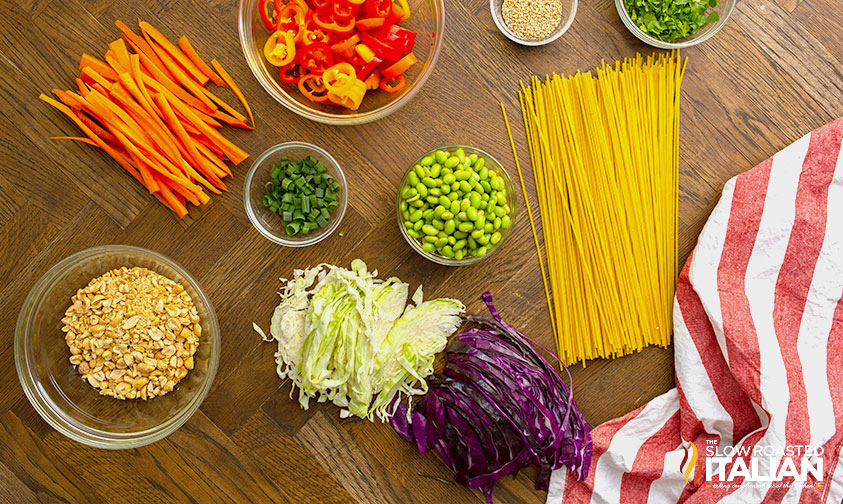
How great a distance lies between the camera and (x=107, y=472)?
1.95m

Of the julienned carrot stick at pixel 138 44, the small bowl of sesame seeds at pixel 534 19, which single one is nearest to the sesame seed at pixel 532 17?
the small bowl of sesame seeds at pixel 534 19

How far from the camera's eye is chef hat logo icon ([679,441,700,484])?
1.95 meters

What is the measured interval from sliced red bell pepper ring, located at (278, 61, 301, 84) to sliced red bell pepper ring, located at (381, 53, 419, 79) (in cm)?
29

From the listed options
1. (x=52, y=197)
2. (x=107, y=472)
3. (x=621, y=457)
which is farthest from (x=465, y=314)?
(x=52, y=197)

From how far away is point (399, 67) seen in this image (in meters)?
1.81

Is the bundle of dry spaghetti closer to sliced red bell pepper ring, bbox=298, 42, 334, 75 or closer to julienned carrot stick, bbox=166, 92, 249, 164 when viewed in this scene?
sliced red bell pepper ring, bbox=298, 42, 334, 75

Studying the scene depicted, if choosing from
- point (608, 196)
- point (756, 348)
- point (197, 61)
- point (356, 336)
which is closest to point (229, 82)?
point (197, 61)

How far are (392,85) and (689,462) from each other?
5.45ft

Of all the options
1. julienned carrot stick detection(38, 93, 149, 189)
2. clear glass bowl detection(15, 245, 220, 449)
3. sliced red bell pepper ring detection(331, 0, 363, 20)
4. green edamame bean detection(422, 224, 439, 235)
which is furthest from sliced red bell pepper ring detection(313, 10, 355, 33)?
clear glass bowl detection(15, 245, 220, 449)

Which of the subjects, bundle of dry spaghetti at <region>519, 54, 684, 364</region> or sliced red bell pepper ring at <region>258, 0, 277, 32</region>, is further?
bundle of dry spaghetti at <region>519, 54, 684, 364</region>

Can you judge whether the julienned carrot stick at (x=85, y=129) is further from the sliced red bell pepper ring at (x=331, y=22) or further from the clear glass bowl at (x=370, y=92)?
the sliced red bell pepper ring at (x=331, y=22)

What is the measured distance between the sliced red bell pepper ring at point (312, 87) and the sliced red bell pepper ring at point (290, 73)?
0.04 metres

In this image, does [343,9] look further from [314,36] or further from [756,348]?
[756,348]

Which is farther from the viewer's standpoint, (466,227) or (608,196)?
(608,196)
